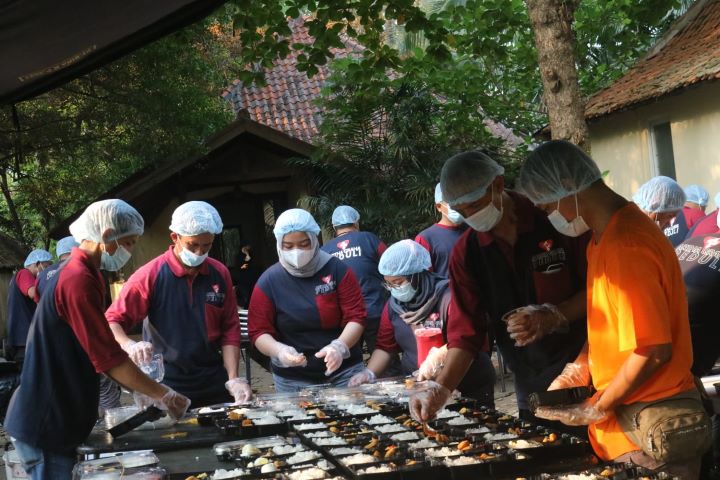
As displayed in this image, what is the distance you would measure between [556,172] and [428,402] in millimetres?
1106

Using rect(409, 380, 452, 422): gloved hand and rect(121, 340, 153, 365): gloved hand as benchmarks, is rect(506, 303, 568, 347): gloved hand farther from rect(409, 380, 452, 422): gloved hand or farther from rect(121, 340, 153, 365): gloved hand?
rect(121, 340, 153, 365): gloved hand

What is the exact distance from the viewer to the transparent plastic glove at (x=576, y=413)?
291 centimetres

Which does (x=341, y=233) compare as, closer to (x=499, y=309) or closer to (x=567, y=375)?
(x=499, y=309)

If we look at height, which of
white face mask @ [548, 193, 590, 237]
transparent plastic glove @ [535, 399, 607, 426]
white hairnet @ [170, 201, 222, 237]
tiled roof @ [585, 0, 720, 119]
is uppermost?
tiled roof @ [585, 0, 720, 119]

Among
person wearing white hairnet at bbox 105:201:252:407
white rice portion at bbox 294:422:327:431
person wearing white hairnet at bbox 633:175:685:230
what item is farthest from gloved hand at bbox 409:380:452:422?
person wearing white hairnet at bbox 633:175:685:230

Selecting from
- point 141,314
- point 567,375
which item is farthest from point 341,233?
point 567,375

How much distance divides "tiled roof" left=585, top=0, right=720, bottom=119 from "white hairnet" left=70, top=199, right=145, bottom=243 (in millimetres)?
8538

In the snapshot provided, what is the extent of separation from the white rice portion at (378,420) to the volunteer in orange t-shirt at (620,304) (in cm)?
88

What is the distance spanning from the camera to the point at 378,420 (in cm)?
378

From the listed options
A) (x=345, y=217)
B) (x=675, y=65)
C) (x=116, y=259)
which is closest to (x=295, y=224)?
(x=116, y=259)

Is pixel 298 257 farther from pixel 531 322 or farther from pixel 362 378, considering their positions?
pixel 531 322

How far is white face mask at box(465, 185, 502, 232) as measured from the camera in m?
3.74

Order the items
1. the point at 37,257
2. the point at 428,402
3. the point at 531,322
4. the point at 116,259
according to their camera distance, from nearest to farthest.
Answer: the point at 531,322, the point at 428,402, the point at 116,259, the point at 37,257

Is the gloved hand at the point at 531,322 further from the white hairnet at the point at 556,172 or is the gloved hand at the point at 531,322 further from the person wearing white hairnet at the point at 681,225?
the person wearing white hairnet at the point at 681,225
